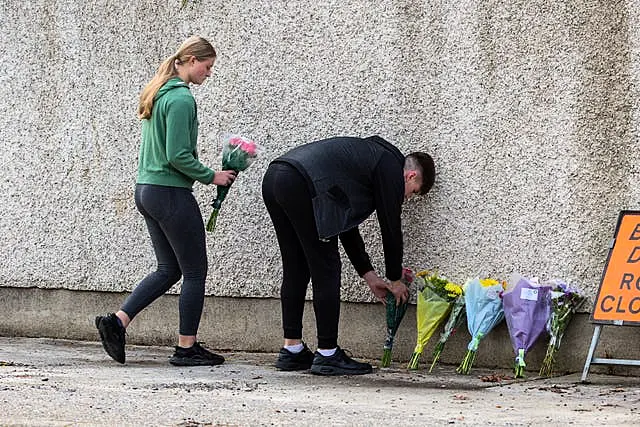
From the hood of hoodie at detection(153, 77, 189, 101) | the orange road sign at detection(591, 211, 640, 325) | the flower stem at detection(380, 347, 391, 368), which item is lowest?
the flower stem at detection(380, 347, 391, 368)

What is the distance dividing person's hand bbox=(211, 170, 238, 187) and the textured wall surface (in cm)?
71

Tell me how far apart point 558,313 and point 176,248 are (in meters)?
2.10

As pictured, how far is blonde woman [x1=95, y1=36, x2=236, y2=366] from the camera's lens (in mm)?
6414

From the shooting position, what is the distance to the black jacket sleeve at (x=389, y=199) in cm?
615

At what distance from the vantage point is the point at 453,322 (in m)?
6.50

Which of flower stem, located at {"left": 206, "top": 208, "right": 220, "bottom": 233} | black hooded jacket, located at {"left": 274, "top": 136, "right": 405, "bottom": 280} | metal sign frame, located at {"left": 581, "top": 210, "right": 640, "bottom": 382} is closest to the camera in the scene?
metal sign frame, located at {"left": 581, "top": 210, "right": 640, "bottom": 382}

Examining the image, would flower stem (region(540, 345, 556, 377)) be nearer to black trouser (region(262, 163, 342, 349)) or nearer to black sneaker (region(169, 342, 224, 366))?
black trouser (region(262, 163, 342, 349))

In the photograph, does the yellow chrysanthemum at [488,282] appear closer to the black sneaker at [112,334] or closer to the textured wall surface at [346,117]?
the textured wall surface at [346,117]

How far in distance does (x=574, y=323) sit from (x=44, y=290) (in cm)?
384

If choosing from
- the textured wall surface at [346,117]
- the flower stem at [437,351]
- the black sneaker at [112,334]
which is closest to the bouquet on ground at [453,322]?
the flower stem at [437,351]

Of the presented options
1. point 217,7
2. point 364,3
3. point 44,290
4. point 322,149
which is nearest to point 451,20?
point 364,3

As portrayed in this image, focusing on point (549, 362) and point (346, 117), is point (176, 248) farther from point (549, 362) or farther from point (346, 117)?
point (549, 362)

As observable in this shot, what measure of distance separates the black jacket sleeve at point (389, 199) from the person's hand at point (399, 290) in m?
0.22

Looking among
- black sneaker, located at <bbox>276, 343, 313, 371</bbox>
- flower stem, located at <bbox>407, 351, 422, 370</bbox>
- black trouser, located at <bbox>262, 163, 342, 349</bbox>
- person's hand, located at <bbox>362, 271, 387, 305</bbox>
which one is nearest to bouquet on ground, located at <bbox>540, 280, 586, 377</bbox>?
flower stem, located at <bbox>407, 351, 422, 370</bbox>
